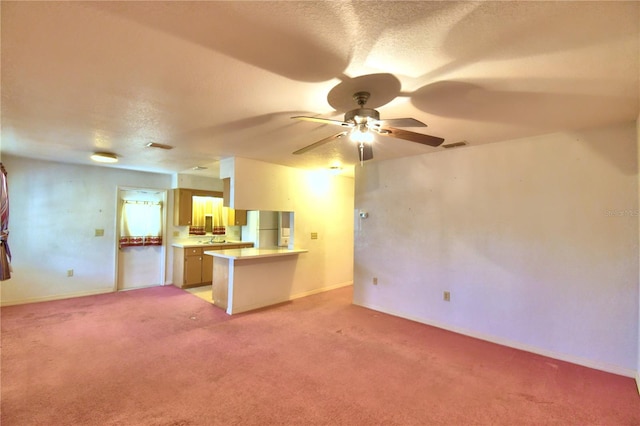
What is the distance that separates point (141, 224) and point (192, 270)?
1.41 meters

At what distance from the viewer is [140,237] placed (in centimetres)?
591

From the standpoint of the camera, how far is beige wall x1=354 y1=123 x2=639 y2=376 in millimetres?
2840

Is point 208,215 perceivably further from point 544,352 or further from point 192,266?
point 544,352

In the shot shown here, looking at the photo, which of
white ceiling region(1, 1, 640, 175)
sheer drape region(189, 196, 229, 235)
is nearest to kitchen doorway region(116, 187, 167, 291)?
sheer drape region(189, 196, 229, 235)

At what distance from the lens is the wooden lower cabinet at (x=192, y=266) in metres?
5.92

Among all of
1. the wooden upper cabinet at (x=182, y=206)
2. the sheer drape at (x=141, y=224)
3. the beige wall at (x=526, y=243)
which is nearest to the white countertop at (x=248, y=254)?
the beige wall at (x=526, y=243)

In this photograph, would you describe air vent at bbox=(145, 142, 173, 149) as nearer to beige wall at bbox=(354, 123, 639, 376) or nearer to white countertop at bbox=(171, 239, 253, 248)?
white countertop at bbox=(171, 239, 253, 248)

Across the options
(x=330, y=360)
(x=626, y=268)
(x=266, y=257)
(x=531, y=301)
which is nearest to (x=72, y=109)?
(x=266, y=257)

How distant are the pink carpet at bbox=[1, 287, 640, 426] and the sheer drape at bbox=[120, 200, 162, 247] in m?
2.05

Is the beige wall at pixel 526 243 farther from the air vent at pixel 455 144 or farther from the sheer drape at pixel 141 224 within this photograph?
the sheer drape at pixel 141 224

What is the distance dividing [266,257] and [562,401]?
3832 mm

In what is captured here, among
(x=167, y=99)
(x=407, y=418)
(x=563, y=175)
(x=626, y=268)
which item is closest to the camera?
(x=407, y=418)

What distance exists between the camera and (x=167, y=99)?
7.59 feet

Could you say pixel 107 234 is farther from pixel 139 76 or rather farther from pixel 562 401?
pixel 562 401
